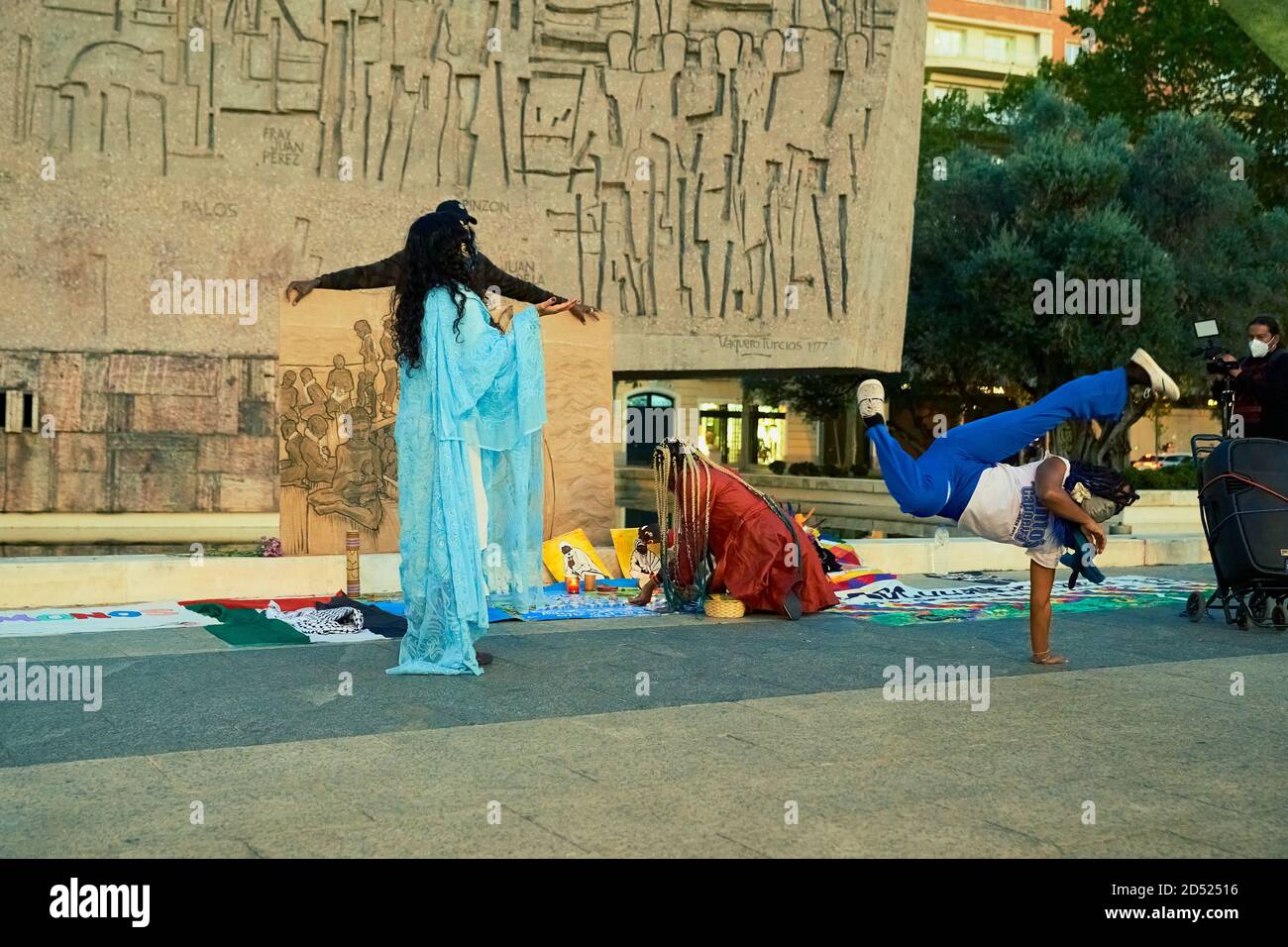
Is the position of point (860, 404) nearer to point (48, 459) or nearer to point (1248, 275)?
point (48, 459)

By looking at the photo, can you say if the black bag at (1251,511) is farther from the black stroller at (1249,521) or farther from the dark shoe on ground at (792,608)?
the dark shoe on ground at (792,608)

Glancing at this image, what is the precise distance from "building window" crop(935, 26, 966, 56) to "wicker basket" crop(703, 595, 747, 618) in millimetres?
52776

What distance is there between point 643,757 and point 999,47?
193ft

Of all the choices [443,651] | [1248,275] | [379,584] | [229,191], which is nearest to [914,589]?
[379,584]

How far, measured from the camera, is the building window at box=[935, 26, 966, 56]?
57.6 m

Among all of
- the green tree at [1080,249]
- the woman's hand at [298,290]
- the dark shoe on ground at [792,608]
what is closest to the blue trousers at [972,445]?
the dark shoe on ground at [792,608]

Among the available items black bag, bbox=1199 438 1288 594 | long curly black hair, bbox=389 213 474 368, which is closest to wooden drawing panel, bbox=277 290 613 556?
long curly black hair, bbox=389 213 474 368

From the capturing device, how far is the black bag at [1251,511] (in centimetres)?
823

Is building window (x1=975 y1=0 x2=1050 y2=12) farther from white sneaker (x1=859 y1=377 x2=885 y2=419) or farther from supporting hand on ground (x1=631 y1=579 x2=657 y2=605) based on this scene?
white sneaker (x1=859 y1=377 x2=885 y2=419)

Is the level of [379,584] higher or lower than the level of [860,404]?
lower

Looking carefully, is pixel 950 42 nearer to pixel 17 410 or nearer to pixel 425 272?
pixel 17 410

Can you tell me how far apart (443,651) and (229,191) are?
39.1ft

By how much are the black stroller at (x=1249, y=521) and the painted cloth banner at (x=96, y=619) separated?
19.9 feet

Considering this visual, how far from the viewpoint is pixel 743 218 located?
61.0ft
